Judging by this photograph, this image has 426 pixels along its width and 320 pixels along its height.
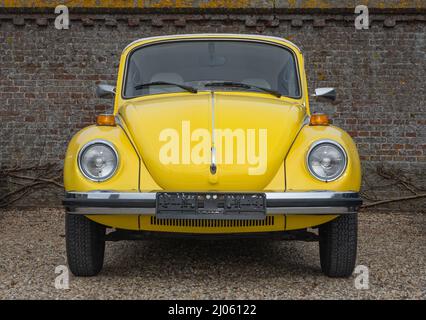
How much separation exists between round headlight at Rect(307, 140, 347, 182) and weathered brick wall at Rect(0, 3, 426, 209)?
15.0ft

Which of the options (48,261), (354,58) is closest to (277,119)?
(48,261)

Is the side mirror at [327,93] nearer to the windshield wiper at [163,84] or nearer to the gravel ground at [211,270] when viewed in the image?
the windshield wiper at [163,84]

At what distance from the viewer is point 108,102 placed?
316 inches

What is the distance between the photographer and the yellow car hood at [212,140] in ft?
11.1

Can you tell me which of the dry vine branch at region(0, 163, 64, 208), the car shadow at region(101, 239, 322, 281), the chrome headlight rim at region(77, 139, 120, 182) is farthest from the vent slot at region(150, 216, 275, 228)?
the dry vine branch at region(0, 163, 64, 208)

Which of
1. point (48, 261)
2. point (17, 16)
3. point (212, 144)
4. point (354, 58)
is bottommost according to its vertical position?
point (48, 261)

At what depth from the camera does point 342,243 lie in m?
3.62

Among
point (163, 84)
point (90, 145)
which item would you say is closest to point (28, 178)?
point (163, 84)

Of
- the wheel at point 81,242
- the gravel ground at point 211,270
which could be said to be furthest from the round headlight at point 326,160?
the wheel at point 81,242

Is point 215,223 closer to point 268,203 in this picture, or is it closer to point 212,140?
point 268,203

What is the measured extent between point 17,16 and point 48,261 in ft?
15.6

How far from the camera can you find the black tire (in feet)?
11.9

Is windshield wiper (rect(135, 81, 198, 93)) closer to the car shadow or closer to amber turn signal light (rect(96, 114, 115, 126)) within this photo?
amber turn signal light (rect(96, 114, 115, 126))

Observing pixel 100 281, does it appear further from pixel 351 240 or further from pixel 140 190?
pixel 351 240
